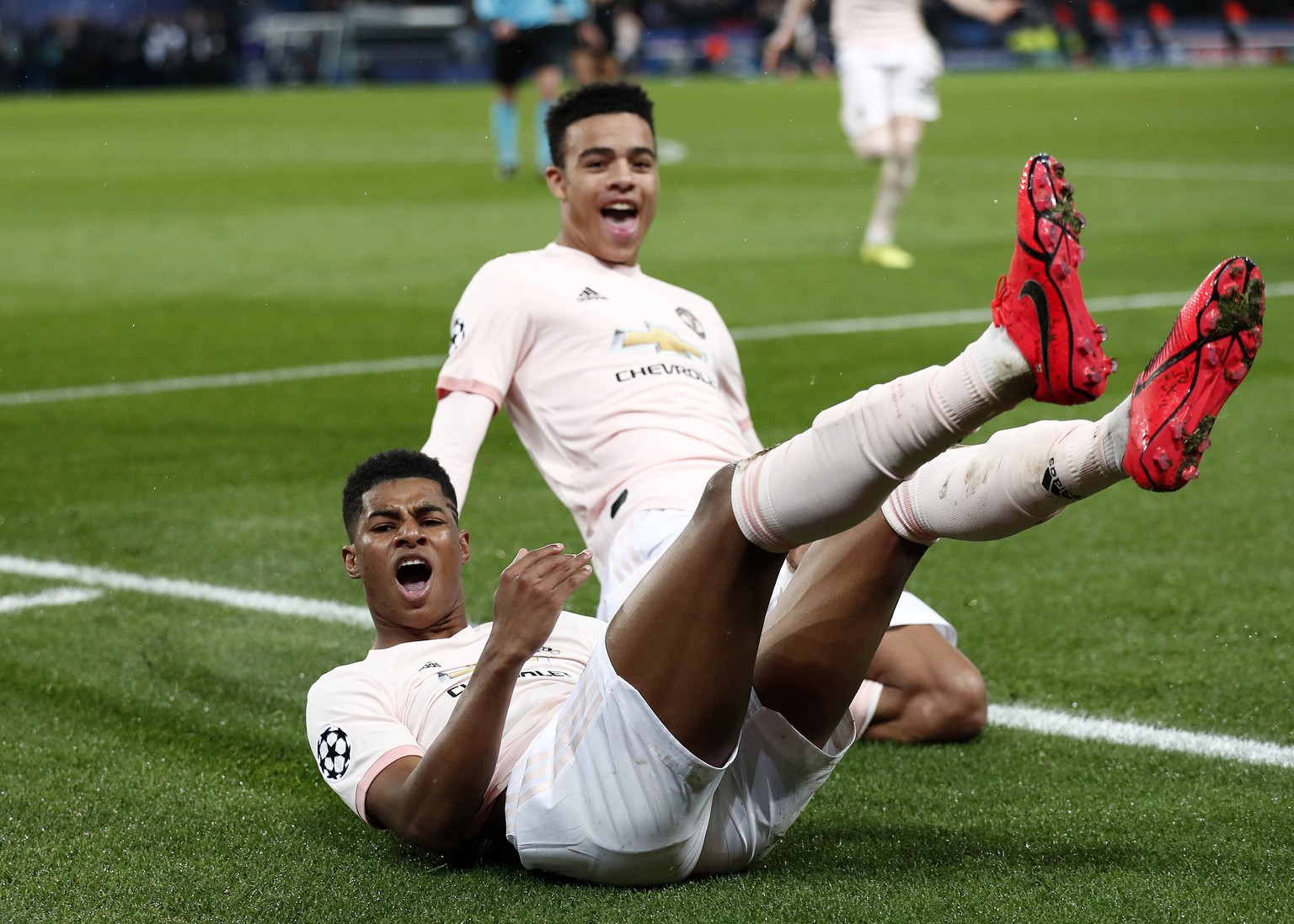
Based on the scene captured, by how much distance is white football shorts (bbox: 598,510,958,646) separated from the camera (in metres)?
4.16

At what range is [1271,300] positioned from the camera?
10.5 metres

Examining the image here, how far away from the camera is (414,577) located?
3701 millimetres

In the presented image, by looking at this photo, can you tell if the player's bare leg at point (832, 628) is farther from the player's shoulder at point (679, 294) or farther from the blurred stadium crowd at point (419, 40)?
the blurred stadium crowd at point (419, 40)

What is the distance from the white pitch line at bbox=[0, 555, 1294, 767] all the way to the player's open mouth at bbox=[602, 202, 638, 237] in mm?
1294

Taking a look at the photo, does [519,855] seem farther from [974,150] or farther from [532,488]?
[974,150]

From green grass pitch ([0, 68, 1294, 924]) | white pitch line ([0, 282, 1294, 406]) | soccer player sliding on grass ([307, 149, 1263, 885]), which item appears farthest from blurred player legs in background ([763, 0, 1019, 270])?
soccer player sliding on grass ([307, 149, 1263, 885])

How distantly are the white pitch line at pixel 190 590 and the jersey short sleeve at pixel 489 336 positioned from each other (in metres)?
1.00

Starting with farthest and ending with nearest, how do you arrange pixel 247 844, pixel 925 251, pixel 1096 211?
pixel 1096 211 → pixel 925 251 → pixel 247 844

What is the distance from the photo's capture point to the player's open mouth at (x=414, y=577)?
3646 mm

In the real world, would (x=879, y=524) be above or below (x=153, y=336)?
above

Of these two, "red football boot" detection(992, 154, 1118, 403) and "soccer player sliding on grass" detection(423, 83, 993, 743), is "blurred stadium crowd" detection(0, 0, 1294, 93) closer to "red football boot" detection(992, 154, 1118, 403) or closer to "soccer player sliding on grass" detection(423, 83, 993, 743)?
"soccer player sliding on grass" detection(423, 83, 993, 743)

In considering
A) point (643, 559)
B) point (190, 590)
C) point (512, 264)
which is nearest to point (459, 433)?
point (643, 559)

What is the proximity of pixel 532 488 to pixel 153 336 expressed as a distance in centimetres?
407

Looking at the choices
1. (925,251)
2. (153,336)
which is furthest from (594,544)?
(925,251)
